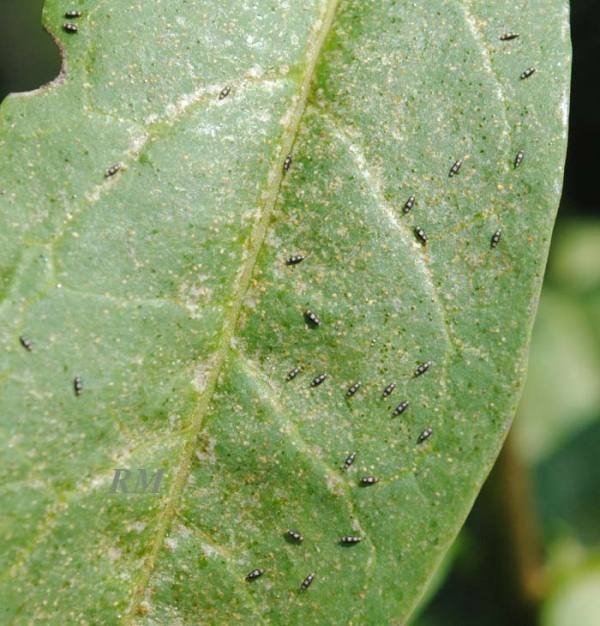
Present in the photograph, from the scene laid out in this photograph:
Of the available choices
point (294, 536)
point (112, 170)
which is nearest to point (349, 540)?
point (294, 536)

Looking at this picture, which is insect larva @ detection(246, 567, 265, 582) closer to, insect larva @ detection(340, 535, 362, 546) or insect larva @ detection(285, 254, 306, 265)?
insect larva @ detection(340, 535, 362, 546)

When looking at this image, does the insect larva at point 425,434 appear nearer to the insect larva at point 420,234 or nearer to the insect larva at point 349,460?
the insect larva at point 349,460

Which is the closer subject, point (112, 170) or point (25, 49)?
point (112, 170)

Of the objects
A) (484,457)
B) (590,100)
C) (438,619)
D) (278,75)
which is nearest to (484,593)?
(438,619)

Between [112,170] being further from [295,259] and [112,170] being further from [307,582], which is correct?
[307,582]

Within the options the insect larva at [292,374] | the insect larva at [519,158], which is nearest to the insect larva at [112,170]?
the insect larva at [292,374]

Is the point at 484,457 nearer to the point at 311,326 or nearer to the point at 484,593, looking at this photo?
the point at 311,326

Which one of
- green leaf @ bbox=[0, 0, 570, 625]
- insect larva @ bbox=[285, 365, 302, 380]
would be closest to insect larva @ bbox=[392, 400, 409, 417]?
green leaf @ bbox=[0, 0, 570, 625]
